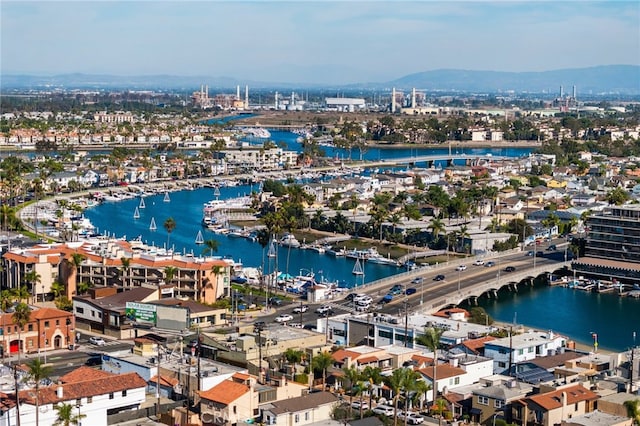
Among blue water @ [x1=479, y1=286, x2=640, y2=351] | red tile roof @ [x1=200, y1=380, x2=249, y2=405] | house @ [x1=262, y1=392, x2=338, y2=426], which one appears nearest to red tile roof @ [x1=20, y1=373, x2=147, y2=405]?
red tile roof @ [x1=200, y1=380, x2=249, y2=405]

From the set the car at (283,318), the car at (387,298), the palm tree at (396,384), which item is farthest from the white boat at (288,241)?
the palm tree at (396,384)

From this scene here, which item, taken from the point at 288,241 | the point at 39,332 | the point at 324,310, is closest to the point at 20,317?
the point at 39,332

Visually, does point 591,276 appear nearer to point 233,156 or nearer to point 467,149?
point 233,156

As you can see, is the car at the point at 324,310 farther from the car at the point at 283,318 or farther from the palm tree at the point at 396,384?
the palm tree at the point at 396,384

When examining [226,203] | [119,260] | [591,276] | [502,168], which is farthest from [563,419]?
[502,168]

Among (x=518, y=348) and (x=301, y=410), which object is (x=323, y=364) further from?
(x=518, y=348)
